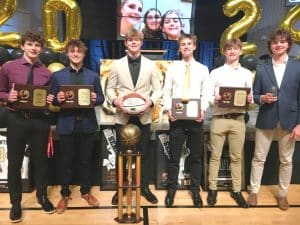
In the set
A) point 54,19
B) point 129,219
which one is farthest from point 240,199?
point 54,19

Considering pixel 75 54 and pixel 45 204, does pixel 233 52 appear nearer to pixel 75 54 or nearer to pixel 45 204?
pixel 75 54

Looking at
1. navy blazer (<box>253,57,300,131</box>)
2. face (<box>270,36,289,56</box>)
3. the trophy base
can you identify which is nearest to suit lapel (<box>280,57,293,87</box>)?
navy blazer (<box>253,57,300,131</box>)

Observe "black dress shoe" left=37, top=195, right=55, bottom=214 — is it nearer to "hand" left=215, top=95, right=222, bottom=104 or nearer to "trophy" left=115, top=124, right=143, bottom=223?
"trophy" left=115, top=124, right=143, bottom=223

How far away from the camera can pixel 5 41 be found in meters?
3.96

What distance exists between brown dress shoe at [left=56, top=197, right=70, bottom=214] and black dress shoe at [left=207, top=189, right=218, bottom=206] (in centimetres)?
126

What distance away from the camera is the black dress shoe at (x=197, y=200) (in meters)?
3.29

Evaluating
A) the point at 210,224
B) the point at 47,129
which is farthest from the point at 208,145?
the point at 47,129

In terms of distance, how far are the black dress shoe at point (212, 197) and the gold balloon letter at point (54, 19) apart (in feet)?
7.12

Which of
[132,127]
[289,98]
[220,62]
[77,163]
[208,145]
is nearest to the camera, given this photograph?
[132,127]

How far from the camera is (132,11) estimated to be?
7.86 metres

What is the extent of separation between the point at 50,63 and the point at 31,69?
1.05 meters

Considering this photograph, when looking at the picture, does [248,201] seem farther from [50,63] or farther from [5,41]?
[5,41]

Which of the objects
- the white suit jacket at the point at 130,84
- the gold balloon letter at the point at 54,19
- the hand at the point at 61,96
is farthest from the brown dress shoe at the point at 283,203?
the gold balloon letter at the point at 54,19

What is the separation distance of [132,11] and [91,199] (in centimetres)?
540
